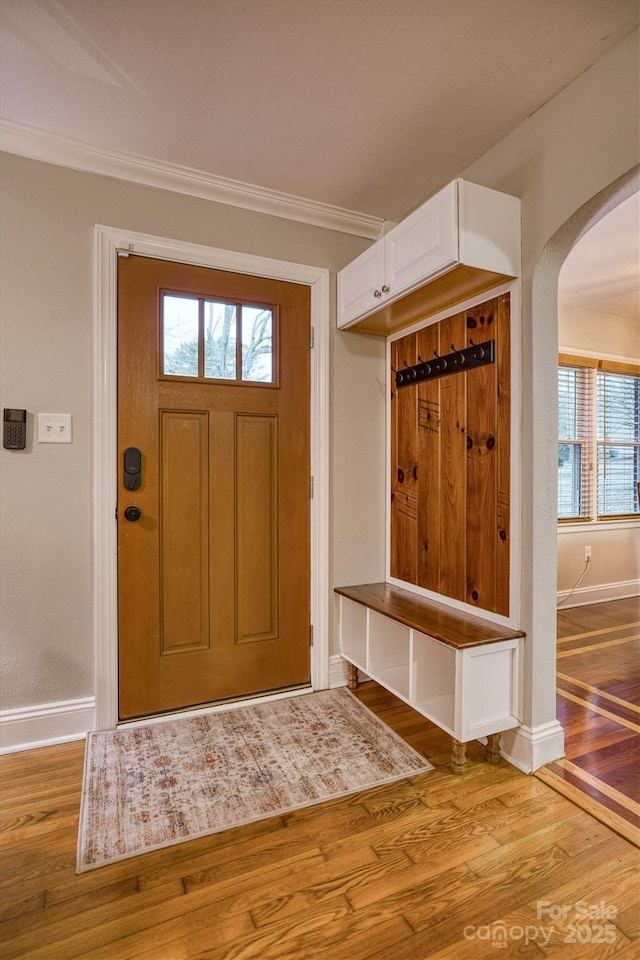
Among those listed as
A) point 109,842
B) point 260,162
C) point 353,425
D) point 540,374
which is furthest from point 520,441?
point 109,842

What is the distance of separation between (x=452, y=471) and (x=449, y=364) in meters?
0.49

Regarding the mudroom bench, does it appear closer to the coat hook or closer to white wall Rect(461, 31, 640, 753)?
white wall Rect(461, 31, 640, 753)

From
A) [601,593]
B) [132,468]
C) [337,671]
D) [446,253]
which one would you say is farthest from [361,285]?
[601,593]

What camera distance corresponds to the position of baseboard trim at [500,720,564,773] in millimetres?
1935

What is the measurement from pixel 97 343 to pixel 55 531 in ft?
2.70

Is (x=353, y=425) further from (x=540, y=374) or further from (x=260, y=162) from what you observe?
(x=260, y=162)

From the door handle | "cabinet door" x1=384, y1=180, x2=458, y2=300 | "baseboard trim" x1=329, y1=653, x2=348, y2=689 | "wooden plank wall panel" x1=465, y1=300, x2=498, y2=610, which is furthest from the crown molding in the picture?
"baseboard trim" x1=329, y1=653, x2=348, y2=689

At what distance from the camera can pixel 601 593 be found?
440 cm

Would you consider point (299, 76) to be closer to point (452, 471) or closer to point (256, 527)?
point (452, 471)

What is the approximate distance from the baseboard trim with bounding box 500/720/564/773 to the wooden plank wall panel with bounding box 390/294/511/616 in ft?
1.48

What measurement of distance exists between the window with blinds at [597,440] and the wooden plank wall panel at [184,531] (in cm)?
305

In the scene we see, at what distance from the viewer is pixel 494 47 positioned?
1650mm

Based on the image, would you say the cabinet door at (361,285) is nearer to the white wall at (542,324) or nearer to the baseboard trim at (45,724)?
the white wall at (542,324)

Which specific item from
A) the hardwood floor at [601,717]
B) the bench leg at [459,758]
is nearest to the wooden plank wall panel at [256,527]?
Result: the bench leg at [459,758]
